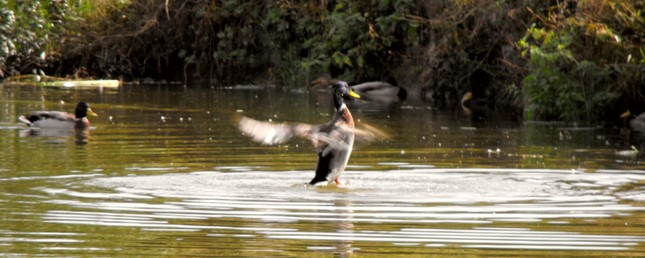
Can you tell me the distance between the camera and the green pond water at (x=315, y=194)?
781 cm

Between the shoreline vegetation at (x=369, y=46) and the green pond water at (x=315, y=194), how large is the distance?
1.20m

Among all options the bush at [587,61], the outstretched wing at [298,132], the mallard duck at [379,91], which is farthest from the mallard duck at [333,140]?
the mallard duck at [379,91]

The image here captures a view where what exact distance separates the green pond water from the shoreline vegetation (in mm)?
1202

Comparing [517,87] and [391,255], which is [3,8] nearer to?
[517,87]

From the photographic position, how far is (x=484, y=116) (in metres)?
21.7

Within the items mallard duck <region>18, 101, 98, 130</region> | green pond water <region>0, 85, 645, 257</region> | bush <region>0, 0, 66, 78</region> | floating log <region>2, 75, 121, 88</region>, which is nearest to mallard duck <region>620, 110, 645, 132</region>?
green pond water <region>0, 85, 645, 257</region>

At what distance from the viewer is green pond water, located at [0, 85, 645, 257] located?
7.81 metres

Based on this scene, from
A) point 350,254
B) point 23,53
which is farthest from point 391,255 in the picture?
point 23,53

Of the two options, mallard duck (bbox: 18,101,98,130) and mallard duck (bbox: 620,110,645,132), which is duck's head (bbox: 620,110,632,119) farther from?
mallard duck (bbox: 18,101,98,130)

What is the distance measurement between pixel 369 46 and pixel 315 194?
17.4 metres

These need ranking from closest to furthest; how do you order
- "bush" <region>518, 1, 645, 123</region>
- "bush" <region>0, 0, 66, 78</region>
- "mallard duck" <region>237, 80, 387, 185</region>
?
"mallard duck" <region>237, 80, 387, 185</region>, "bush" <region>518, 1, 645, 123</region>, "bush" <region>0, 0, 66, 78</region>

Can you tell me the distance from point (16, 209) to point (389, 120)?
36.5 ft

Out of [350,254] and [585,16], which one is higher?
[585,16]

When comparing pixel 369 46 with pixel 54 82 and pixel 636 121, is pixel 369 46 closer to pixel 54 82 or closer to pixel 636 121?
pixel 54 82
